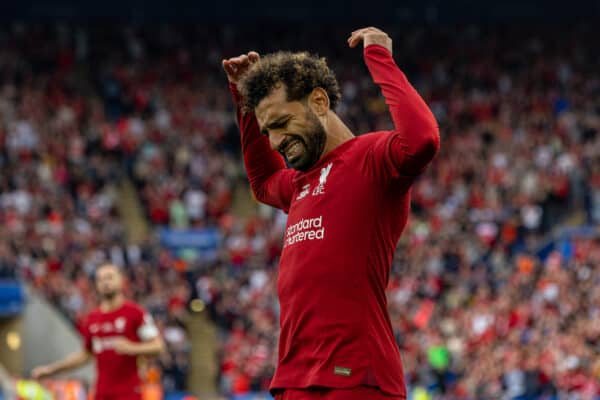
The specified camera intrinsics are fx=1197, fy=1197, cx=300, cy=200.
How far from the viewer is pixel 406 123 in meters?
3.92

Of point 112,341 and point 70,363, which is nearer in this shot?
point 70,363

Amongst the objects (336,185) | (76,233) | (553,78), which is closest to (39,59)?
(76,233)

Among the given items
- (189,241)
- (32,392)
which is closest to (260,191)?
(32,392)

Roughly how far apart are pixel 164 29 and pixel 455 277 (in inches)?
567

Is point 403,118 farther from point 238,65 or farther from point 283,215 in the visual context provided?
point 283,215

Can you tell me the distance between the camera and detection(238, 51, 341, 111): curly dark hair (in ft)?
13.9

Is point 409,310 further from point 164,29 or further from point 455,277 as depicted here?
point 164,29

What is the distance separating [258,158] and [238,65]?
1.40ft

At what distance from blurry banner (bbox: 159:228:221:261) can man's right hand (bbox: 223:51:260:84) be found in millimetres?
20649

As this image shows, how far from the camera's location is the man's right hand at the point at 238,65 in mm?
4746

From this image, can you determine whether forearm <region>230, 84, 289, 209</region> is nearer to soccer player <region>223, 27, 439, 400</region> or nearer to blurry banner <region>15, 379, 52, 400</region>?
soccer player <region>223, 27, 439, 400</region>

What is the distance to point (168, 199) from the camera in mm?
26469

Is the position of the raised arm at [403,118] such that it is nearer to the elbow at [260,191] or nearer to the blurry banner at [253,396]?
the elbow at [260,191]

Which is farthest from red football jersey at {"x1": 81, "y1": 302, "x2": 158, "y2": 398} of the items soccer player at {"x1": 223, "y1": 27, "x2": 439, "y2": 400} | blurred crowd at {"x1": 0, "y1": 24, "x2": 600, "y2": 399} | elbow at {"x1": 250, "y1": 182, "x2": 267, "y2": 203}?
blurred crowd at {"x1": 0, "y1": 24, "x2": 600, "y2": 399}
